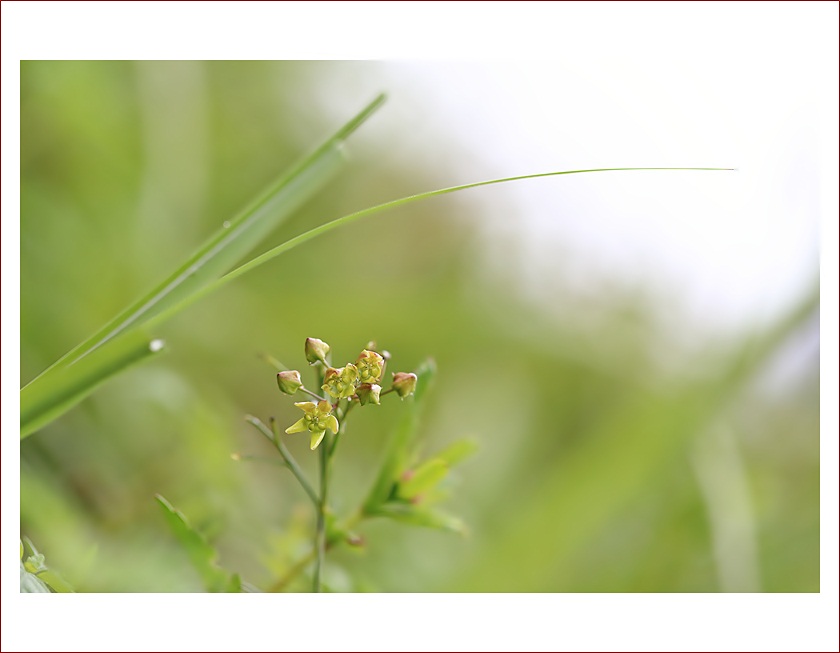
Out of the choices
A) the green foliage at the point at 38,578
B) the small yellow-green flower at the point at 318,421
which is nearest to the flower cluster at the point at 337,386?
the small yellow-green flower at the point at 318,421

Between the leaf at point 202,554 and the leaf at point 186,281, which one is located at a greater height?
the leaf at point 186,281

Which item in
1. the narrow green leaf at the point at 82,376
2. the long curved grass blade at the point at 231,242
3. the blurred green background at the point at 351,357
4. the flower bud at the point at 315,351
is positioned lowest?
the blurred green background at the point at 351,357

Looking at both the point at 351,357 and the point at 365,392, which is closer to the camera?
the point at 365,392

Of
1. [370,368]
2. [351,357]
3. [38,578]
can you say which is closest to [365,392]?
[370,368]

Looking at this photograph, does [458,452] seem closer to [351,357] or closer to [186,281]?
[186,281]

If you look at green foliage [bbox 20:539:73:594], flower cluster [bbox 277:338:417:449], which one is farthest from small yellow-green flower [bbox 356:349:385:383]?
green foliage [bbox 20:539:73:594]

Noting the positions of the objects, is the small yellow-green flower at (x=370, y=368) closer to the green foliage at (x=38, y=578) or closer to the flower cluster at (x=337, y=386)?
the flower cluster at (x=337, y=386)

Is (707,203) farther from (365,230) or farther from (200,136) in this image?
(200,136)
